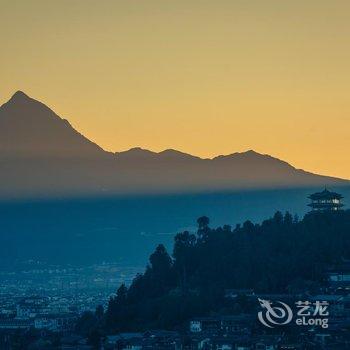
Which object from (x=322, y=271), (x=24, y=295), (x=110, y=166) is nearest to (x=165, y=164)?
(x=110, y=166)

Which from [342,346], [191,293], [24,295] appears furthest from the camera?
[24,295]

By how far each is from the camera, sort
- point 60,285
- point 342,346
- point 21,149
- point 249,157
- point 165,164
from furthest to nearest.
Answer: point 21,149 → point 165,164 → point 249,157 → point 60,285 → point 342,346

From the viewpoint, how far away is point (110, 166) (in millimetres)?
176750

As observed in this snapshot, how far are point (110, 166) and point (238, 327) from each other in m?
105

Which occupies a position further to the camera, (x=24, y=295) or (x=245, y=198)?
(x=245, y=198)

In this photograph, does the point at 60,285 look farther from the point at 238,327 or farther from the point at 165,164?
the point at 238,327

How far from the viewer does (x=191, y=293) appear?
78438mm

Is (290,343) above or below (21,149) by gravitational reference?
below

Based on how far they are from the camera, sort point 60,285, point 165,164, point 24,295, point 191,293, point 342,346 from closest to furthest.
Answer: point 342,346
point 191,293
point 24,295
point 60,285
point 165,164

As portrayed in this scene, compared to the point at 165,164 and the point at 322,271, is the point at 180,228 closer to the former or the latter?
the point at 165,164

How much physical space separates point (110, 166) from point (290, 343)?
109 metres

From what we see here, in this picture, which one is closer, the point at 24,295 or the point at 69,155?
the point at 24,295

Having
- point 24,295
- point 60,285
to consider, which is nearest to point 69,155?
point 60,285

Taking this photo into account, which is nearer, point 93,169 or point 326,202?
point 326,202
